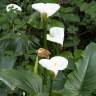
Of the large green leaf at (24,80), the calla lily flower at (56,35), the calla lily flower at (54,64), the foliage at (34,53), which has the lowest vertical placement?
the foliage at (34,53)

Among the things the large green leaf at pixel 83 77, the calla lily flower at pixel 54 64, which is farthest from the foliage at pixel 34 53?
the calla lily flower at pixel 54 64

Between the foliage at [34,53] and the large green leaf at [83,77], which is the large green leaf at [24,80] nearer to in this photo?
the foliage at [34,53]

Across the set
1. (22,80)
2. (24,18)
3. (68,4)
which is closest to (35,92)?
(22,80)

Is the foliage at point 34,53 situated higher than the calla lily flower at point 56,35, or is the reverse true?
the calla lily flower at point 56,35

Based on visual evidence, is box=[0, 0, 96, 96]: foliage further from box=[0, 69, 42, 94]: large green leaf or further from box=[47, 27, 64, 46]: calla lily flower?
box=[47, 27, 64, 46]: calla lily flower

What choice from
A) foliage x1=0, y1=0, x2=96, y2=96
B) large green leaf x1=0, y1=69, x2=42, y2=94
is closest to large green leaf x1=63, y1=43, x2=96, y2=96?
foliage x1=0, y1=0, x2=96, y2=96
